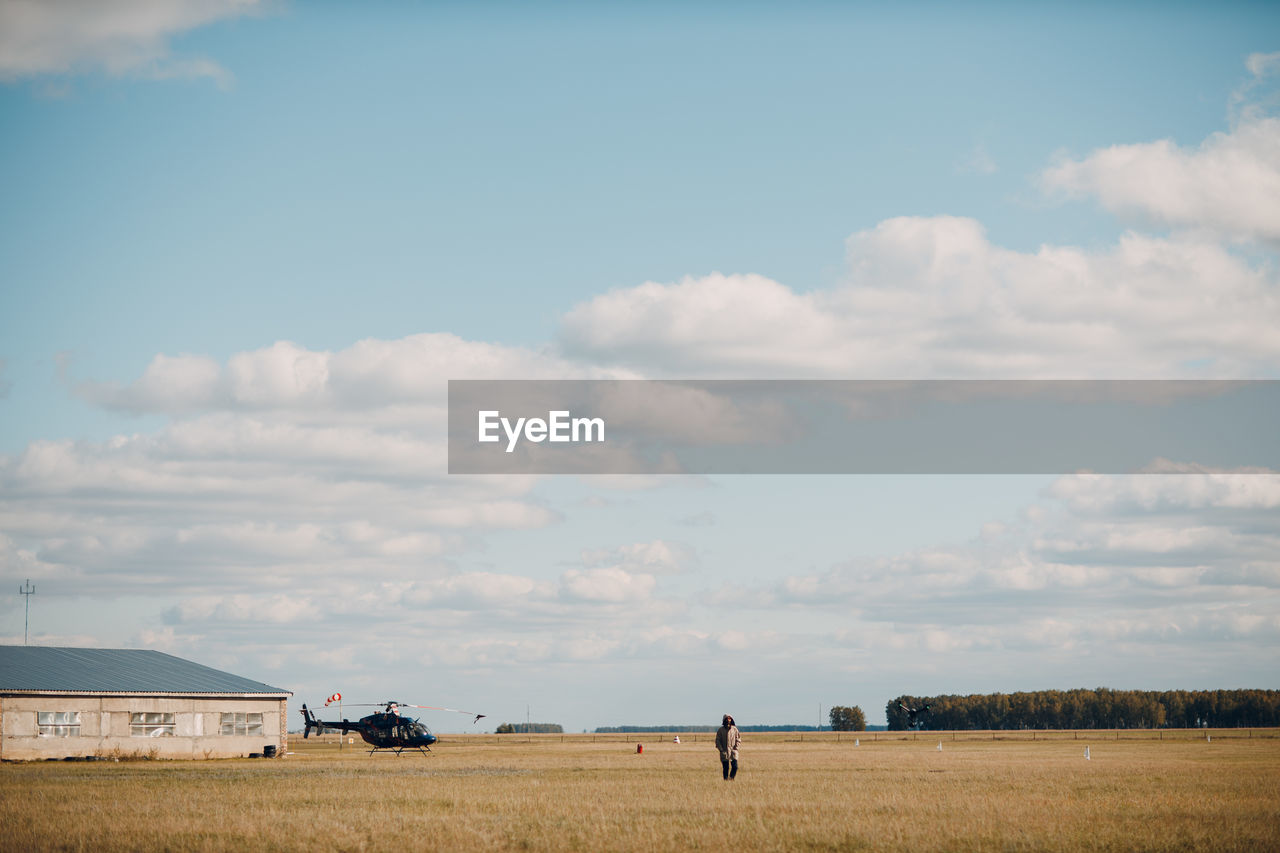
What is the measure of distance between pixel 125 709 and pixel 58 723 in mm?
3140

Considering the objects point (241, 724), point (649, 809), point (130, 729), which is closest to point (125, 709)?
point (130, 729)

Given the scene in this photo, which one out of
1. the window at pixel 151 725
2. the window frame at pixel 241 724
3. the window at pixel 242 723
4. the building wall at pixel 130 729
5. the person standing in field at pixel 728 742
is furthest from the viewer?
the window at pixel 242 723

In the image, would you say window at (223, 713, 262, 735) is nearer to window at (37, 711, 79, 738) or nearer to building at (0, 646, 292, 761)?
building at (0, 646, 292, 761)

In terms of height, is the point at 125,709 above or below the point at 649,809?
above

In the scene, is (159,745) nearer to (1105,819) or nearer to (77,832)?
(77,832)

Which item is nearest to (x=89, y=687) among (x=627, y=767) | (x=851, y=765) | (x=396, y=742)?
(x=396, y=742)

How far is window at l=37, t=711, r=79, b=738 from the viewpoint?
2141 inches

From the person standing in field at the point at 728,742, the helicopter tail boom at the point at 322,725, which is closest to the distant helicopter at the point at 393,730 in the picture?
the helicopter tail boom at the point at 322,725

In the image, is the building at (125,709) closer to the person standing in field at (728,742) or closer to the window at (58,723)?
the window at (58,723)

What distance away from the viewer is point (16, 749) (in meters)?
53.4

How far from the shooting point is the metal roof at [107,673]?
56281 millimetres

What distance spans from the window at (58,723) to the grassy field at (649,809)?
9.32m

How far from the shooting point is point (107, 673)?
60688 mm

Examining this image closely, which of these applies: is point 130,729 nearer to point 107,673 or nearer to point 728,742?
point 107,673
